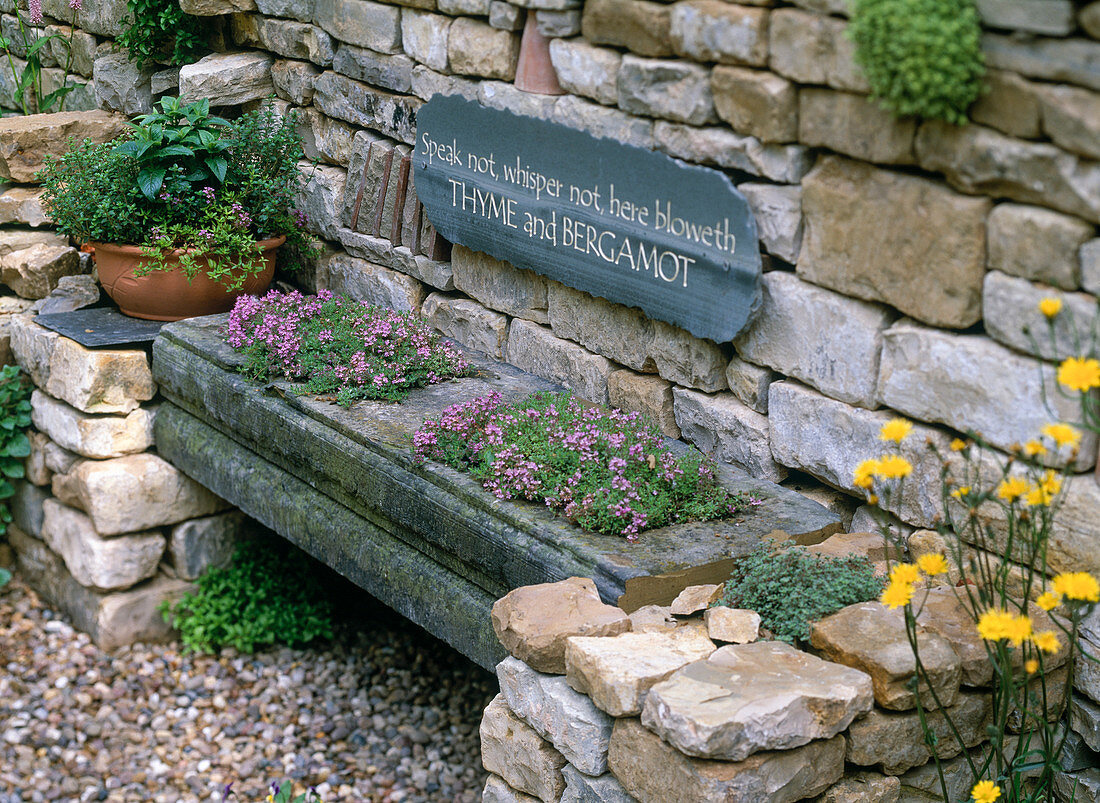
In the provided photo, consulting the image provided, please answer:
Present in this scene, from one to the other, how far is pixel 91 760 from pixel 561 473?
2056 mm

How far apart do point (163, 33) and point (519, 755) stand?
147 inches

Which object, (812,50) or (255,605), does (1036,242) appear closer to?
(812,50)

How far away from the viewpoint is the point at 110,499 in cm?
436

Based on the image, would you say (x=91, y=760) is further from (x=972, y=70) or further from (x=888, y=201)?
(x=972, y=70)

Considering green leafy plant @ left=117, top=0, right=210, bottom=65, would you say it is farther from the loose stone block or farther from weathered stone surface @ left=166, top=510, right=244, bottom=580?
the loose stone block

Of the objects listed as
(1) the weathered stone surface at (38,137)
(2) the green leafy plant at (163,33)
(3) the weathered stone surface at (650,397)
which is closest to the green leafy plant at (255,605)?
(3) the weathered stone surface at (650,397)

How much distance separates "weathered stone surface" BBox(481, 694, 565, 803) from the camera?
2.59m

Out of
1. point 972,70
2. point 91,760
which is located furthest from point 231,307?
point 972,70

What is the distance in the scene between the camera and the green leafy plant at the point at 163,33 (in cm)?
493

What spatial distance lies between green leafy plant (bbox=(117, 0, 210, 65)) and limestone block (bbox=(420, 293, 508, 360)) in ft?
5.62

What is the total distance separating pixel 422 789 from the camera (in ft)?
12.5

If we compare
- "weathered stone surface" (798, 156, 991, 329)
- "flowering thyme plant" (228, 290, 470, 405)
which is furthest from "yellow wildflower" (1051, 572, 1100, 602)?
"flowering thyme plant" (228, 290, 470, 405)

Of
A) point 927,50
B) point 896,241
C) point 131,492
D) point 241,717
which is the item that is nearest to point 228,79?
point 131,492

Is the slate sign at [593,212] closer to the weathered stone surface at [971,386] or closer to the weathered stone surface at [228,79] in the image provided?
the weathered stone surface at [971,386]
